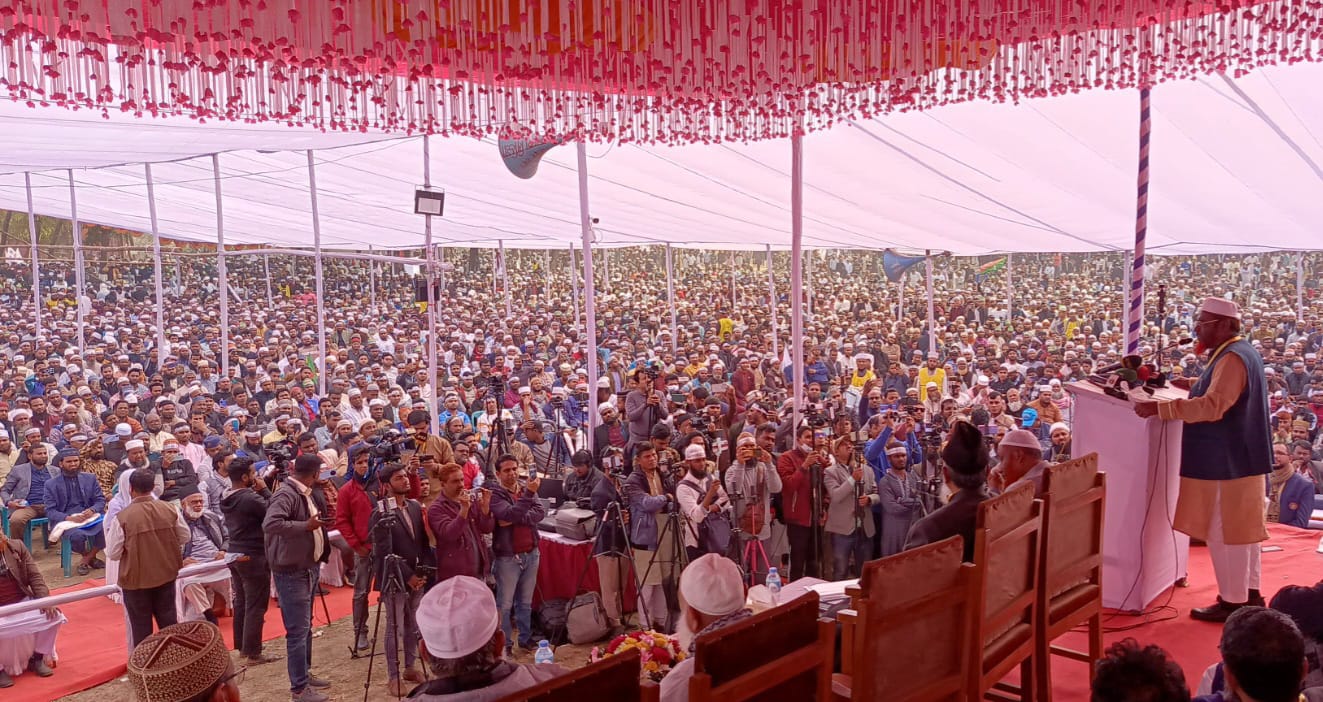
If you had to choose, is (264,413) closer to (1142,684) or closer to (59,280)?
(1142,684)

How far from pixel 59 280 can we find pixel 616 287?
60.6ft

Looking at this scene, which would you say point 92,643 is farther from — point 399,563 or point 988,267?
point 988,267

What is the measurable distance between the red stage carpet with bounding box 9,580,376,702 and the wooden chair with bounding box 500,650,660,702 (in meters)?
4.64

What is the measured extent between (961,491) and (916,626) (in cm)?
72

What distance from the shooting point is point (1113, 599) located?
3.76 m

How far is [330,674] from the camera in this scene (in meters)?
5.22

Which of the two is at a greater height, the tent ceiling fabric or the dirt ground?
the tent ceiling fabric

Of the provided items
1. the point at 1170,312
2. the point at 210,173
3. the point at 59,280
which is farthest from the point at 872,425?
the point at 59,280

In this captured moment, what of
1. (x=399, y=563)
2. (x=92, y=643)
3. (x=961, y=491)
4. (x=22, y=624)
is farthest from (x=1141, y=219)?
(x=92, y=643)

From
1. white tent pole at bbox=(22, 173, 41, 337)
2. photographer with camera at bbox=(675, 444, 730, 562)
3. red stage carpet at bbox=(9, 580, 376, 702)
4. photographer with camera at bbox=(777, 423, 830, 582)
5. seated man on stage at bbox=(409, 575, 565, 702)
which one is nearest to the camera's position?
seated man on stage at bbox=(409, 575, 565, 702)

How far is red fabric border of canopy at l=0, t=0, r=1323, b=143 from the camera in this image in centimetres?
243

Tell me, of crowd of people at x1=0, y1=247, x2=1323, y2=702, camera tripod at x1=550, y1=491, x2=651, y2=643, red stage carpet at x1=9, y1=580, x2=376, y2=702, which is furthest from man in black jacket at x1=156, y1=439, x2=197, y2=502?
camera tripod at x1=550, y1=491, x2=651, y2=643

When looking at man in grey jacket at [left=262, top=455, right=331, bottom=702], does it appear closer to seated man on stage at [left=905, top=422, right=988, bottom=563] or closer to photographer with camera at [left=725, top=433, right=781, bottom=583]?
photographer with camera at [left=725, top=433, right=781, bottom=583]

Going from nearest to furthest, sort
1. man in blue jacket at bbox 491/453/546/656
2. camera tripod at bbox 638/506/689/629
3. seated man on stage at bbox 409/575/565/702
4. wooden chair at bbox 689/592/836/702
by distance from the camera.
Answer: wooden chair at bbox 689/592/836/702, seated man on stage at bbox 409/575/565/702, man in blue jacket at bbox 491/453/546/656, camera tripod at bbox 638/506/689/629
